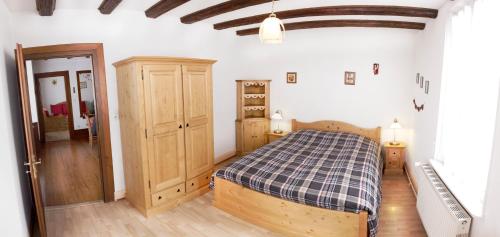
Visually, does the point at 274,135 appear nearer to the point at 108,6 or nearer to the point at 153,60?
the point at 153,60

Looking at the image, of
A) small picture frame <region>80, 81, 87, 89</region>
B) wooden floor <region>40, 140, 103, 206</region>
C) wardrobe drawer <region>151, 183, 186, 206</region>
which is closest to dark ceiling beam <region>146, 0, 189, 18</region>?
wardrobe drawer <region>151, 183, 186, 206</region>

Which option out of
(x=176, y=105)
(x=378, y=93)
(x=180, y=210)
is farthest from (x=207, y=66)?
(x=378, y=93)

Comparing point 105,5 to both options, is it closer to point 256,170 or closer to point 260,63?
point 256,170

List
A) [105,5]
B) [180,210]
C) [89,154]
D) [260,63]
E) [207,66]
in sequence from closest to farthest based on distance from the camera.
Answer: [105,5], [180,210], [207,66], [260,63], [89,154]

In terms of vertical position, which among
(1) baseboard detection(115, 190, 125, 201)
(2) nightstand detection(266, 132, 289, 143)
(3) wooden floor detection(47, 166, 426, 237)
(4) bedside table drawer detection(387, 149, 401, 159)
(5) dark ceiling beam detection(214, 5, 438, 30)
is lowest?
(3) wooden floor detection(47, 166, 426, 237)

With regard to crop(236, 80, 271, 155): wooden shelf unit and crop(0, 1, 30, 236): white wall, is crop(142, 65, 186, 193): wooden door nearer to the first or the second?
crop(0, 1, 30, 236): white wall

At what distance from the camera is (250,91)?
5594mm

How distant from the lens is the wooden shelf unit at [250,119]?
17.7 feet

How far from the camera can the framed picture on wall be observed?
15.7ft

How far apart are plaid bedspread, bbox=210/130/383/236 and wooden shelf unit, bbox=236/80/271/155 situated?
100cm

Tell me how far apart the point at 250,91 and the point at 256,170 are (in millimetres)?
2623

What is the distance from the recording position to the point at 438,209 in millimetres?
2414

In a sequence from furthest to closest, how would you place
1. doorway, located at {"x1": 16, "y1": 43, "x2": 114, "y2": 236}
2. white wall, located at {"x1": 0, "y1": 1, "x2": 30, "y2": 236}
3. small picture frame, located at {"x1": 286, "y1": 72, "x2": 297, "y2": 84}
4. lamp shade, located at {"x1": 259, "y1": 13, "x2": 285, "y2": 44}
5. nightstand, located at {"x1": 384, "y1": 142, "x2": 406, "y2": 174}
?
1. small picture frame, located at {"x1": 286, "y1": 72, "x2": 297, "y2": 84}
2. nightstand, located at {"x1": 384, "y1": 142, "x2": 406, "y2": 174}
3. doorway, located at {"x1": 16, "y1": 43, "x2": 114, "y2": 236}
4. lamp shade, located at {"x1": 259, "y1": 13, "x2": 285, "y2": 44}
5. white wall, located at {"x1": 0, "y1": 1, "x2": 30, "y2": 236}

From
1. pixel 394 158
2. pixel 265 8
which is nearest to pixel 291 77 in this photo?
pixel 265 8
